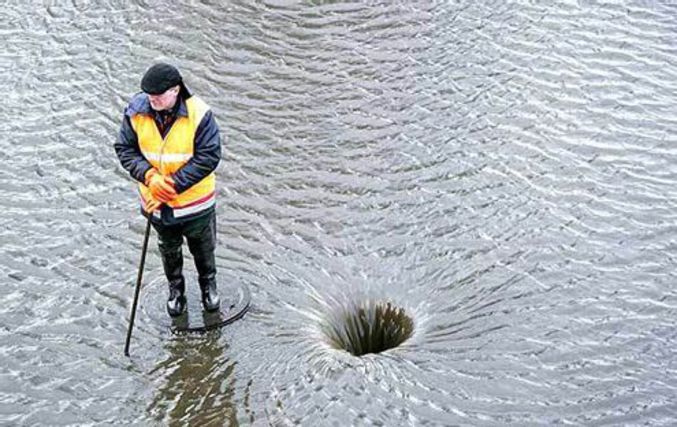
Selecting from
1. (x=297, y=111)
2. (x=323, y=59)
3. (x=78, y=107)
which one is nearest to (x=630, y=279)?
(x=297, y=111)

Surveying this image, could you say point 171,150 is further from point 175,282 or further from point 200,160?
point 175,282

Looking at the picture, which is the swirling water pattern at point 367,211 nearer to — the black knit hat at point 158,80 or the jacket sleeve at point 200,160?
the jacket sleeve at point 200,160

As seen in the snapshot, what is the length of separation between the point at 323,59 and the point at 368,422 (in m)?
5.67

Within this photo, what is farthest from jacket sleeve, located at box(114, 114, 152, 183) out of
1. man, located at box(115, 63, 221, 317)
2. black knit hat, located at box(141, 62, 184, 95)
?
black knit hat, located at box(141, 62, 184, 95)

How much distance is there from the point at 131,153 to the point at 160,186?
39 centimetres

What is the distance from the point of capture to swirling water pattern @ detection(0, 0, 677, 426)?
21.2ft

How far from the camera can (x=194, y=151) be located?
6.33m

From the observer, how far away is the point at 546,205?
8.31 m

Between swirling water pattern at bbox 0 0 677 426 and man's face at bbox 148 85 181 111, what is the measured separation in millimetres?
1805

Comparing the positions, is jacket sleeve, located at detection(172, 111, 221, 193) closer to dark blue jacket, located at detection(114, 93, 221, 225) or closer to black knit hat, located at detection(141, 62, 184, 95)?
dark blue jacket, located at detection(114, 93, 221, 225)

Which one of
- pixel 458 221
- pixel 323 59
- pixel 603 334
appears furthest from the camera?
pixel 323 59

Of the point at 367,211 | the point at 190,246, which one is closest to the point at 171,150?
the point at 190,246

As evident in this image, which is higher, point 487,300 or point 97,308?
point 487,300

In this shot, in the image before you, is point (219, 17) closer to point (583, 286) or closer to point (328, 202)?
point (328, 202)
